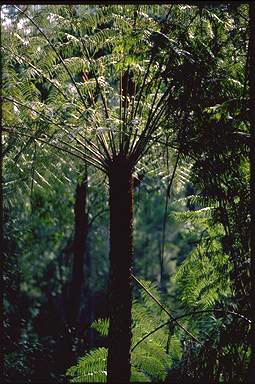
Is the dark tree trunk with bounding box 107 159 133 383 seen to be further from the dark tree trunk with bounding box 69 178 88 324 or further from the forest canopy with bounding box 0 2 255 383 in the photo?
the dark tree trunk with bounding box 69 178 88 324

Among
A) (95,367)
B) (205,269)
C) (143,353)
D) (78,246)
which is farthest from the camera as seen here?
(78,246)

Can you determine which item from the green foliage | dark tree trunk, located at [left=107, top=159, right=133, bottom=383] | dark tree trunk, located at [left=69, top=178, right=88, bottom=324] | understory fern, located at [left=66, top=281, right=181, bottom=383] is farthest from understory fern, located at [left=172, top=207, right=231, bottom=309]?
dark tree trunk, located at [left=69, top=178, right=88, bottom=324]

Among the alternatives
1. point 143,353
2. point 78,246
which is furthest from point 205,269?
point 78,246

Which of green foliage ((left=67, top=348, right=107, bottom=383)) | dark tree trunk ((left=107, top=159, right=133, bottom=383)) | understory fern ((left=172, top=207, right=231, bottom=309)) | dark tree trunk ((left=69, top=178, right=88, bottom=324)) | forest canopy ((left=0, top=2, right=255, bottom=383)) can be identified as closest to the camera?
forest canopy ((left=0, top=2, right=255, bottom=383))

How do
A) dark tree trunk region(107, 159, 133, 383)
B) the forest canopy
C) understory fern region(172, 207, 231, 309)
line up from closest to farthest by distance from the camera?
the forest canopy
dark tree trunk region(107, 159, 133, 383)
understory fern region(172, 207, 231, 309)

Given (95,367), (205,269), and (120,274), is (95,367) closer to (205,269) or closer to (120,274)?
(205,269)

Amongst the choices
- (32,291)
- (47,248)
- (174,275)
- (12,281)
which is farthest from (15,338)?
(32,291)

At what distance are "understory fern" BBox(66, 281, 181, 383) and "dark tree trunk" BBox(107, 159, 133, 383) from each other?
893 millimetres

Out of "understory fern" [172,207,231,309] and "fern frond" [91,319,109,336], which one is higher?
"understory fern" [172,207,231,309]

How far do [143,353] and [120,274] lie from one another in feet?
4.48

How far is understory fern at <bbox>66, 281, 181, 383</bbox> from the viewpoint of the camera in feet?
13.2

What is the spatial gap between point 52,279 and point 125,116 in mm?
14578

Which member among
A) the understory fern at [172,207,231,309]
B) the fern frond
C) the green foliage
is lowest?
the green foliage

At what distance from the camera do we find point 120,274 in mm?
2998
